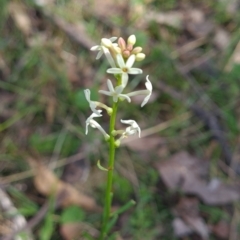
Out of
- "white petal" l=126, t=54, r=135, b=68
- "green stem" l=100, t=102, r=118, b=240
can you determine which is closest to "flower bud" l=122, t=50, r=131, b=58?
"white petal" l=126, t=54, r=135, b=68

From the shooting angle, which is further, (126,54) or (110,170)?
(110,170)

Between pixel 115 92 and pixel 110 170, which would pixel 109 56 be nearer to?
pixel 115 92

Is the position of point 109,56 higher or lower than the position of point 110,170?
higher

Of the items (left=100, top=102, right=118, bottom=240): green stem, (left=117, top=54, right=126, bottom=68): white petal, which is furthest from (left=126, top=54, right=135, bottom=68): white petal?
(left=100, top=102, right=118, bottom=240): green stem

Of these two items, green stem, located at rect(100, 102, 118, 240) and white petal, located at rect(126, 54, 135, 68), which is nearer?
white petal, located at rect(126, 54, 135, 68)

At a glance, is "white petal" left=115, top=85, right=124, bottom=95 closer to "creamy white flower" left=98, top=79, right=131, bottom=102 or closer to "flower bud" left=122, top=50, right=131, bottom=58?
"creamy white flower" left=98, top=79, right=131, bottom=102

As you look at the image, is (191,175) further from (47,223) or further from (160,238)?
(47,223)

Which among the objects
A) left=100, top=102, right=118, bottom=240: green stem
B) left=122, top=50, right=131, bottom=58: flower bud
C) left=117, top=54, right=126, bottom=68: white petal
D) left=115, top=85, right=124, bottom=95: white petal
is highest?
left=122, top=50, right=131, bottom=58: flower bud

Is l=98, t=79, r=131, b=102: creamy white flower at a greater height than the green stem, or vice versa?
l=98, t=79, r=131, b=102: creamy white flower

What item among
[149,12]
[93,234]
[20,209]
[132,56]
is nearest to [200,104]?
[149,12]

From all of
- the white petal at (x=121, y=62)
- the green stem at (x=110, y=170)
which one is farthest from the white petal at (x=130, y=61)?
the green stem at (x=110, y=170)

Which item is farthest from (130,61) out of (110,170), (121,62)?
(110,170)
